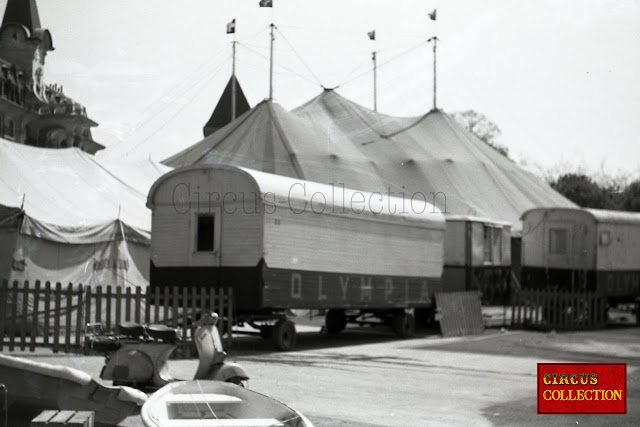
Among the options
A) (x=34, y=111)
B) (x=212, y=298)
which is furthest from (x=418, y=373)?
(x=34, y=111)

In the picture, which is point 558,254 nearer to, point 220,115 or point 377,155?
point 377,155

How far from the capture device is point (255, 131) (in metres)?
31.7

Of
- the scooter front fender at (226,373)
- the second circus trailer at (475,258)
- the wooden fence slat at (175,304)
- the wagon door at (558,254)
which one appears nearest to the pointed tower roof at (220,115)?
the second circus trailer at (475,258)

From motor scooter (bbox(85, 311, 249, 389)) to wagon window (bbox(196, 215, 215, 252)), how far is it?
6.83m

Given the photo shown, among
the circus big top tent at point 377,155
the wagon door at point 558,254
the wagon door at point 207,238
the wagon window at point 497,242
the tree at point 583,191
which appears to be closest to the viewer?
the wagon door at point 207,238

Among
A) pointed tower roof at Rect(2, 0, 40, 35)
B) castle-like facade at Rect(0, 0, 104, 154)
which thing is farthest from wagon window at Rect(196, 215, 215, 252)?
castle-like facade at Rect(0, 0, 104, 154)

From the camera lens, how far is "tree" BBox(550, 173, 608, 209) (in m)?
59.6

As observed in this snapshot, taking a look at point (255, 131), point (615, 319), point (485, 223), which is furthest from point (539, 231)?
point (255, 131)

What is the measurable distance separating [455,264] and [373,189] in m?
7.20

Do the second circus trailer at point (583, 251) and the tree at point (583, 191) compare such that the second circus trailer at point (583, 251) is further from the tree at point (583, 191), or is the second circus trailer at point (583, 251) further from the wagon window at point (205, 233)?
the tree at point (583, 191)

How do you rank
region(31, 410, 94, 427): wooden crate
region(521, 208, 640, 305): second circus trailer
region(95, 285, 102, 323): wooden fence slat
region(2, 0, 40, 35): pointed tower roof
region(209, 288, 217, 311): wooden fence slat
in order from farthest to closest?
region(521, 208, 640, 305): second circus trailer, region(2, 0, 40, 35): pointed tower roof, region(209, 288, 217, 311): wooden fence slat, region(95, 285, 102, 323): wooden fence slat, region(31, 410, 94, 427): wooden crate

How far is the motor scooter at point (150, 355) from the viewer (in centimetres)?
963

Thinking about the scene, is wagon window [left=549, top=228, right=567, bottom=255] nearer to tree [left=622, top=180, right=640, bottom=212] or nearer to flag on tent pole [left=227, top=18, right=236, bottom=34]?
flag on tent pole [left=227, top=18, right=236, bottom=34]

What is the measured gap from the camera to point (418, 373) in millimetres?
13578
